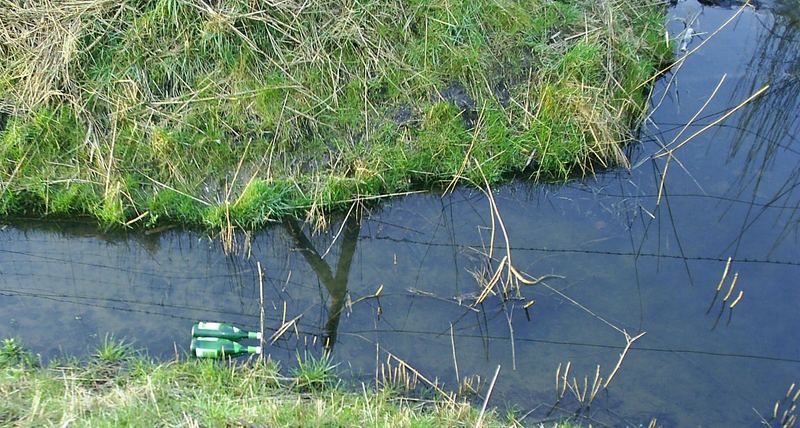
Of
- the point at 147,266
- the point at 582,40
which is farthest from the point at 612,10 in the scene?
the point at 147,266

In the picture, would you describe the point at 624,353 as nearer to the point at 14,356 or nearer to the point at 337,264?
the point at 337,264

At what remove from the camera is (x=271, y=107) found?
277 inches

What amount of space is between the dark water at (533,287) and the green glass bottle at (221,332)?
0.16m

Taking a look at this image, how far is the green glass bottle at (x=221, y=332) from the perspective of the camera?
5504mm

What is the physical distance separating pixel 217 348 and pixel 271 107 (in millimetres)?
2391

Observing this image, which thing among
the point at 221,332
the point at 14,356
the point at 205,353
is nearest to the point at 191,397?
the point at 205,353

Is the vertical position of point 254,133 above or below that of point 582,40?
below

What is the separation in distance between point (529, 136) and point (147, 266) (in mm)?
3266

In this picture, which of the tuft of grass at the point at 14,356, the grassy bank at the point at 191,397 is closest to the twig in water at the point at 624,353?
the grassy bank at the point at 191,397

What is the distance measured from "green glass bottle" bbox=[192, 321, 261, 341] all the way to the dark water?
16cm

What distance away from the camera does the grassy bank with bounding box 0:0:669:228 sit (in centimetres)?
669

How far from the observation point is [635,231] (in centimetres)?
654

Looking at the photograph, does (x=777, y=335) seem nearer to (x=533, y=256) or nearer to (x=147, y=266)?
(x=533, y=256)

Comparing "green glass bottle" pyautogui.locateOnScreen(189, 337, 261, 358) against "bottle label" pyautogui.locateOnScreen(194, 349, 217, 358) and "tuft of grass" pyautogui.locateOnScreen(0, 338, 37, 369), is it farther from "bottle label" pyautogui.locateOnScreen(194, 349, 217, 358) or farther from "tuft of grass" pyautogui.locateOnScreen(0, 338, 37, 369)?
"tuft of grass" pyautogui.locateOnScreen(0, 338, 37, 369)
